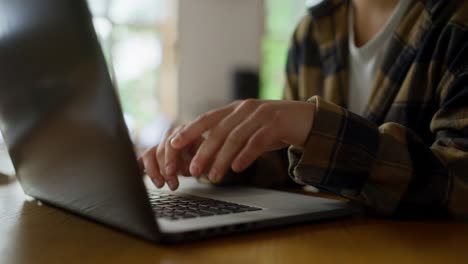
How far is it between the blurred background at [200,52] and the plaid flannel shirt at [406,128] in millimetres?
3163

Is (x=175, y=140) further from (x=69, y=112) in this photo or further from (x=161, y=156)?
(x=69, y=112)

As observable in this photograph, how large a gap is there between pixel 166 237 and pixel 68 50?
6.9 inches

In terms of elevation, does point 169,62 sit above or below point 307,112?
below

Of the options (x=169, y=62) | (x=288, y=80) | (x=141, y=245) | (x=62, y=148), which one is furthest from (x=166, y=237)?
(x=169, y=62)

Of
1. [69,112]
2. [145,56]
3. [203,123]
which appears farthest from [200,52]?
[69,112]

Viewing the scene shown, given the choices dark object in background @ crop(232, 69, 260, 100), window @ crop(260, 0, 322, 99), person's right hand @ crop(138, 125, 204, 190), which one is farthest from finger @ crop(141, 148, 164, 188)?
window @ crop(260, 0, 322, 99)

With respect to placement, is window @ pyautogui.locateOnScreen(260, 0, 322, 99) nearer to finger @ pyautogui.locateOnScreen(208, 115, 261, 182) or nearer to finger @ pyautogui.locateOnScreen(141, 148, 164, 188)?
finger @ pyautogui.locateOnScreen(141, 148, 164, 188)

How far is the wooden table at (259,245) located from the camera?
0.47m

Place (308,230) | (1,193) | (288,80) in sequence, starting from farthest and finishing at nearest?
(288,80), (1,193), (308,230)

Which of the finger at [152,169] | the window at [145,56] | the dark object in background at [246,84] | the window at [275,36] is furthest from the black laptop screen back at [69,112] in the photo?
the window at [275,36]

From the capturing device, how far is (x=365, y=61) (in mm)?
1160

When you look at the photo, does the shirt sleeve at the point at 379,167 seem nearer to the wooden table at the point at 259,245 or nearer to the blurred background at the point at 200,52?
the wooden table at the point at 259,245

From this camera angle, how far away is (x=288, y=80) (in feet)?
4.36

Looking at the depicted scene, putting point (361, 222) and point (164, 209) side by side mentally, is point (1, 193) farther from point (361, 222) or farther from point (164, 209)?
point (361, 222)
